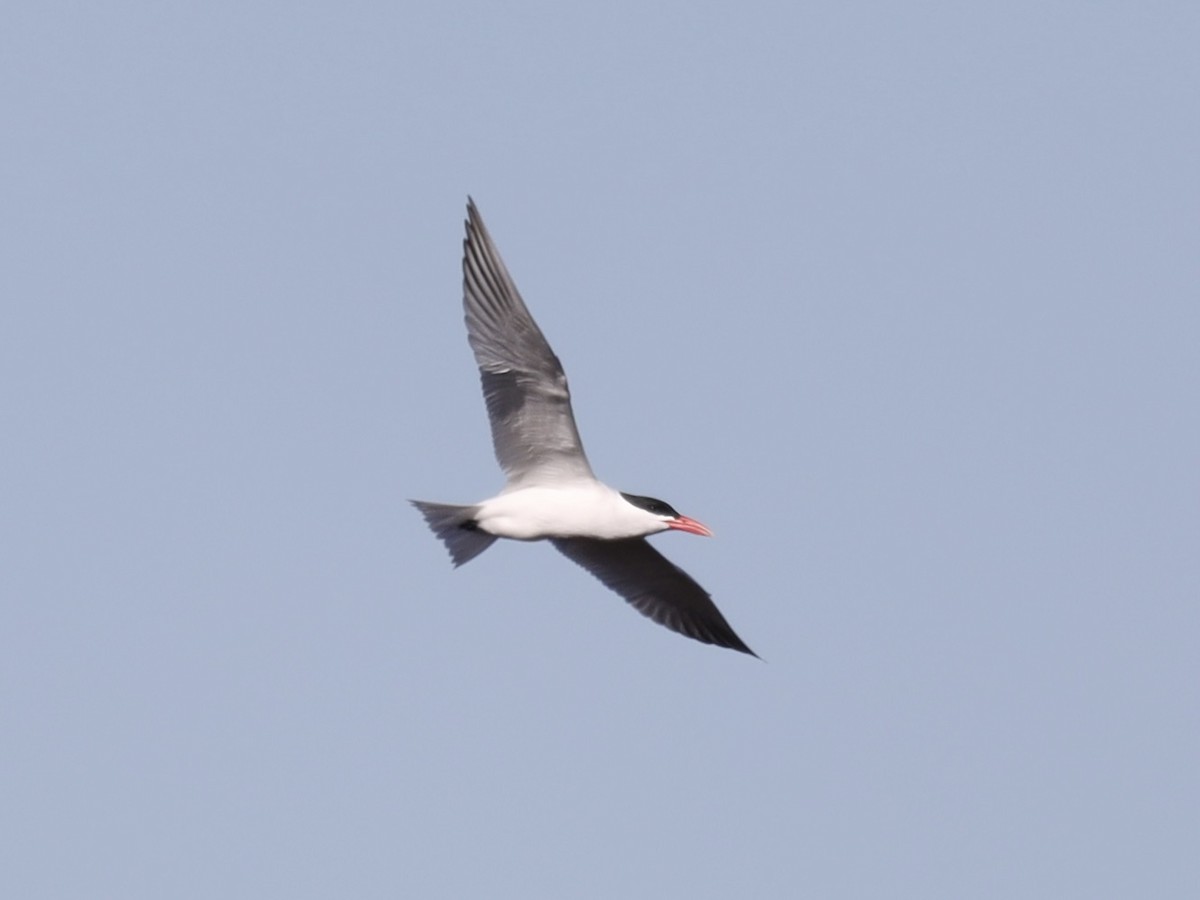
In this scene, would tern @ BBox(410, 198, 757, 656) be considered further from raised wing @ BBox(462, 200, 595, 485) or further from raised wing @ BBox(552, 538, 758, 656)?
raised wing @ BBox(552, 538, 758, 656)

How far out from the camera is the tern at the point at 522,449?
1850 cm

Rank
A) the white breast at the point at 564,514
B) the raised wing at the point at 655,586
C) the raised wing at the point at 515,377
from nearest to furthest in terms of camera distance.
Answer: the raised wing at the point at 515,377 < the white breast at the point at 564,514 < the raised wing at the point at 655,586

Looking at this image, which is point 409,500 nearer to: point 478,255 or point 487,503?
point 487,503

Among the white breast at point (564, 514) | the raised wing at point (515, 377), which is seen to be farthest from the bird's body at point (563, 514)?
the raised wing at point (515, 377)

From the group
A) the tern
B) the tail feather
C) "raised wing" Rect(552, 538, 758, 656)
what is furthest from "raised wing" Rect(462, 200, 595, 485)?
"raised wing" Rect(552, 538, 758, 656)

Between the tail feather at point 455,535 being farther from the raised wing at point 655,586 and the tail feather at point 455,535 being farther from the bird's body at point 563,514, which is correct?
the raised wing at point 655,586

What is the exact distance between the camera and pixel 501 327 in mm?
18531

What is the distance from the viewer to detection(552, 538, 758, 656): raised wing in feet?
70.1

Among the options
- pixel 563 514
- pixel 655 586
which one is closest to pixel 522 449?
pixel 563 514

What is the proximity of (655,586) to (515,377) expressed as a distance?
4030mm

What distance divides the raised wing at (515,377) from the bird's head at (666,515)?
549 mm

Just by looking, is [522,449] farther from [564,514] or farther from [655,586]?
[655,586]

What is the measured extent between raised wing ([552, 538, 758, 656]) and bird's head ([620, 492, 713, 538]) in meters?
1.54

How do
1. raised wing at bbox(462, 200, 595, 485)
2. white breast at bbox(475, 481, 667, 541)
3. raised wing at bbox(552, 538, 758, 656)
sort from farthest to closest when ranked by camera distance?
raised wing at bbox(552, 538, 758, 656) < white breast at bbox(475, 481, 667, 541) < raised wing at bbox(462, 200, 595, 485)
